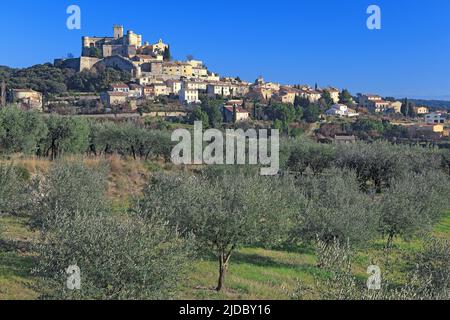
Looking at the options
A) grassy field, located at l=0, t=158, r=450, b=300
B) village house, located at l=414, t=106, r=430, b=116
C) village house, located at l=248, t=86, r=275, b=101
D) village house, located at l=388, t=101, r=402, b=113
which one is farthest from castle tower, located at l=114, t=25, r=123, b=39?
grassy field, located at l=0, t=158, r=450, b=300

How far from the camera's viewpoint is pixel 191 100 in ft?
325

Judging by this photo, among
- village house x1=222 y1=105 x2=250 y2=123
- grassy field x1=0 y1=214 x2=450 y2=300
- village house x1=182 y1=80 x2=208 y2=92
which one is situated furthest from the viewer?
village house x1=182 y1=80 x2=208 y2=92

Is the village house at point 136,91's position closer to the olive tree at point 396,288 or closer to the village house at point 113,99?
the village house at point 113,99

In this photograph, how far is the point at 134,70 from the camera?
114250 mm

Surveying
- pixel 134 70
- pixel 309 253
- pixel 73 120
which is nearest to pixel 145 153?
pixel 73 120

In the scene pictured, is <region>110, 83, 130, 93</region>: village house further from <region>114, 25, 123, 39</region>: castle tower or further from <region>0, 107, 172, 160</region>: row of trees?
<region>0, 107, 172, 160</region>: row of trees

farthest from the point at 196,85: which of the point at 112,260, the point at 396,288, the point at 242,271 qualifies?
the point at 112,260

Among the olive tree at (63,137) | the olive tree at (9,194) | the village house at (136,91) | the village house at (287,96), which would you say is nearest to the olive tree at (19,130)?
the olive tree at (63,137)

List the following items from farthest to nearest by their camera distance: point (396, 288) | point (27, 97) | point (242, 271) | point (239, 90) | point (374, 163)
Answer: point (239, 90) < point (27, 97) < point (374, 163) < point (242, 271) < point (396, 288)

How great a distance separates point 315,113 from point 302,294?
7850 cm

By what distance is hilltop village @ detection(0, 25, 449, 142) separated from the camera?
76188 mm

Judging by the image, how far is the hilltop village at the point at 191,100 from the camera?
76188 mm

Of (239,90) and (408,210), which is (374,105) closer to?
(239,90)

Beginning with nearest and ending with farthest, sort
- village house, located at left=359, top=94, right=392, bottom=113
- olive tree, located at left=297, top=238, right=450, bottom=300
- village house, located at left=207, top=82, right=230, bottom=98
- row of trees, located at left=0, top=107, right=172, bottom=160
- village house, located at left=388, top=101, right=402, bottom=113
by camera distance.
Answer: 1. olive tree, located at left=297, top=238, right=450, bottom=300
2. row of trees, located at left=0, top=107, right=172, bottom=160
3. village house, located at left=207, top=82, right=230, bottom=98
4. village house, located at left=388, top=101, right=402, bottom=113
5. village house, located at left=359, top=94, right=392, bottom=113
